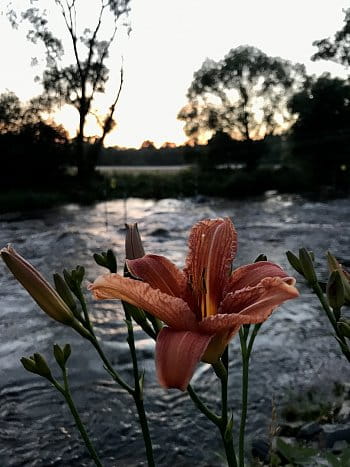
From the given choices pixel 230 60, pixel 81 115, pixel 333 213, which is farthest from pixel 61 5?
pixel 333 213

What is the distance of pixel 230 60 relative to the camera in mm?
28750

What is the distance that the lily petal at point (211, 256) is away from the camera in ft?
3.01

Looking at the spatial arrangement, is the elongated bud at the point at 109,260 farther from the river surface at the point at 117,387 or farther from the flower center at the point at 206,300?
the river surface at the point at 117,387

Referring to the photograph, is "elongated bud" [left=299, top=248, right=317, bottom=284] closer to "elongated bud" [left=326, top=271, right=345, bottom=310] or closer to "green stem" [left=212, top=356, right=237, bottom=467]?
"elongated bud" [left=326, top=271, right=345, bottom=310]

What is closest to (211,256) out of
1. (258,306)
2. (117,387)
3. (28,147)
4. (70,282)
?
(258,306)

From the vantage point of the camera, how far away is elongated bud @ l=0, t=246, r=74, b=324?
0.86 m

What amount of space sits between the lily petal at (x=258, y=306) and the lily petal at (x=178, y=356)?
0.02m

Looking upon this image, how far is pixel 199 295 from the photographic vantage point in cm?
88

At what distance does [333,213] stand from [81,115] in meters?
11.9

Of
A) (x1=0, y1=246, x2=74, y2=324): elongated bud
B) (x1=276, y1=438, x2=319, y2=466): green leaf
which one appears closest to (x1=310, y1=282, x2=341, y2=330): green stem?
(x1=0, y1=246, x2=74, y2=324): elongated bud

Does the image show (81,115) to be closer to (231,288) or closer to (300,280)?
(300,280)

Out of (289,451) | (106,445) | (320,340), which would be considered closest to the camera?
(289,451)

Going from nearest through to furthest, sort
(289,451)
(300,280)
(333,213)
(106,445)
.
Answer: (289,451), (106,445), (300,280), (333,213)

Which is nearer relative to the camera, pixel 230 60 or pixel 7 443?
pixel 7 443
